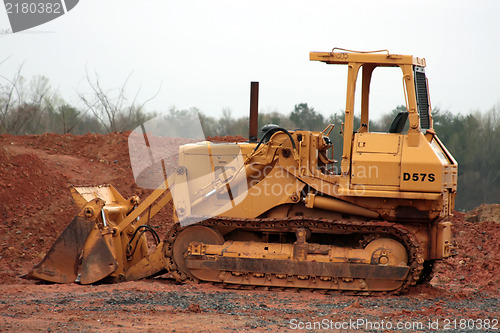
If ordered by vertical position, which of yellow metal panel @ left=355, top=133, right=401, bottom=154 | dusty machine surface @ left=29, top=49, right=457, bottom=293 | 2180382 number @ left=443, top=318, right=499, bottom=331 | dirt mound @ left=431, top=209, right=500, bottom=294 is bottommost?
dirt mound @ left=431, top=209, right=500, bottom=294

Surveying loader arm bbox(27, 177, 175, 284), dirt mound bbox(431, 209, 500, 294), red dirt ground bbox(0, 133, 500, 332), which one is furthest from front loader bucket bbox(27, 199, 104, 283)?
dirt mound bbox(431, 209, 500, 294)

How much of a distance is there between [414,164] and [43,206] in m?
9.48

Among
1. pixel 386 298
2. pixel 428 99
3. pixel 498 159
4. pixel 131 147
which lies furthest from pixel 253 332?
pixel 498 159

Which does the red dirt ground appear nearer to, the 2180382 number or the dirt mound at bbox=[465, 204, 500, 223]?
the dirt mound at bbox=[465, 204, 500, 223]

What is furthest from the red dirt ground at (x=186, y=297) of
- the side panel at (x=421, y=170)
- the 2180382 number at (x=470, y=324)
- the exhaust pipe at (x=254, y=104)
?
the exhaust pipe at (x=254, y=104)

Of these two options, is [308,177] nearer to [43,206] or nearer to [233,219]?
[233,219]

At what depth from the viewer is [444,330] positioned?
21.8 ft

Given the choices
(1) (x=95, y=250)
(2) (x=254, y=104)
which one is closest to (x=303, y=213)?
(2) (x=254, y=104)

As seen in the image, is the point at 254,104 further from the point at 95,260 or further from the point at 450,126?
the point at 450,126

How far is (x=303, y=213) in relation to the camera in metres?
9.52
